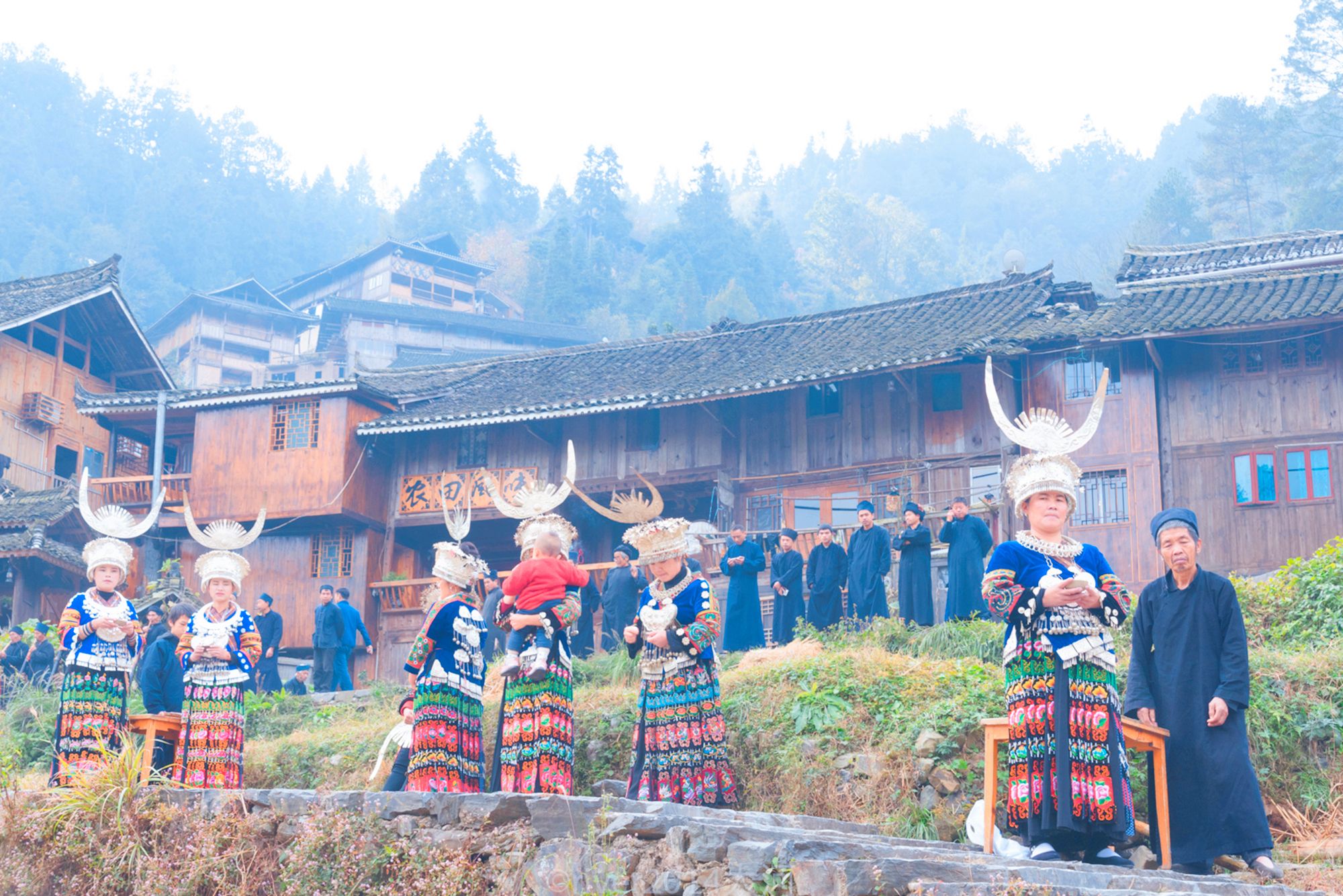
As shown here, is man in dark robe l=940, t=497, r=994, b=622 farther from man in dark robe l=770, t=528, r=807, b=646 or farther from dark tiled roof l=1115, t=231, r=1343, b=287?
dark tiled roof l=1115, t=231, r=1343, b=287

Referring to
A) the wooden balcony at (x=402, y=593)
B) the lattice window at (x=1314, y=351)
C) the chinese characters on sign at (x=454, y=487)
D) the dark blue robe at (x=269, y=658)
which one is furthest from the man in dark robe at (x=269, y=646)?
the lattice window at (x=1314, y=351)

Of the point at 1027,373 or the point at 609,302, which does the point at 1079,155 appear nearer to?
the point at 609,302

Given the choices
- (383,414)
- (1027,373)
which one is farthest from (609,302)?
→ (1027,373)

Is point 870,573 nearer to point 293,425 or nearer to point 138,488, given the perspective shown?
point 293,425

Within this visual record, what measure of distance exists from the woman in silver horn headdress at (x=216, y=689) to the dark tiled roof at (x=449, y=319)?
35.4 m

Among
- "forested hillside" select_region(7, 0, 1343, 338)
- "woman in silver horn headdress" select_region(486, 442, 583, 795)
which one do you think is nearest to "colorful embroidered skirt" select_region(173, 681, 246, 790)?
"woman in silver horn headdress" select_region(486, 442, 583, 795)

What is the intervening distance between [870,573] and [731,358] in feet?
30.7

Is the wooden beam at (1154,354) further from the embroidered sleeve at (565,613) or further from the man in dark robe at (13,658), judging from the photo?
the man in dark robe at (13,658)

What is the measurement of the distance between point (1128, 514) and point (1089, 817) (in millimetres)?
13225

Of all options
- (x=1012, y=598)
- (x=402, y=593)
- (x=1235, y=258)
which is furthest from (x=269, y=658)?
(x=1235, y=258)

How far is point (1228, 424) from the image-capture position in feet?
61.0

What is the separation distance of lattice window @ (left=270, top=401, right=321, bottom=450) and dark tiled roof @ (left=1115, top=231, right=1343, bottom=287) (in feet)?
46.5

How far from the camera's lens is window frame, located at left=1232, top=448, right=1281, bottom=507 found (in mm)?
18109

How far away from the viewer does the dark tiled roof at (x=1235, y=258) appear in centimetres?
2150
